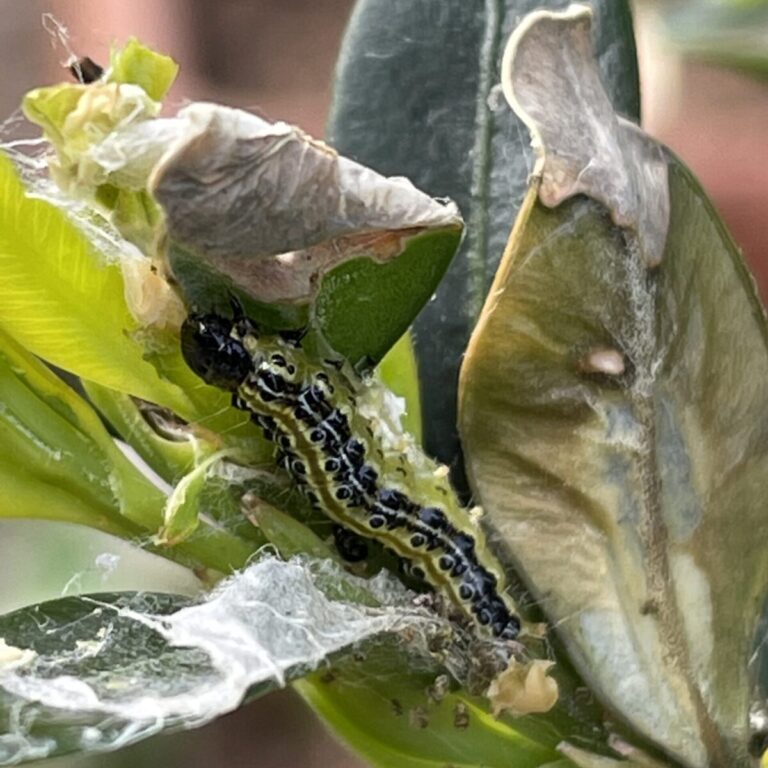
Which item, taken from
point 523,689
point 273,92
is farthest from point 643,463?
point 273,92


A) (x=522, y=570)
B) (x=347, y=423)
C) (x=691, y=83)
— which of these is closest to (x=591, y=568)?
(x=522, y=570)

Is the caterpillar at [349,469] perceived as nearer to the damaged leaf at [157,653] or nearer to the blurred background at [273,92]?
the damaged leaf at [157,653]

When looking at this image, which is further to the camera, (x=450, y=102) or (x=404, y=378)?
(x=450, y=102)

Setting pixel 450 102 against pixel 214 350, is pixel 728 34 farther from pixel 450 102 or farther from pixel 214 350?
pixel 214 350

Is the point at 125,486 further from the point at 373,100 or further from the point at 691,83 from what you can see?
the point at 691,83

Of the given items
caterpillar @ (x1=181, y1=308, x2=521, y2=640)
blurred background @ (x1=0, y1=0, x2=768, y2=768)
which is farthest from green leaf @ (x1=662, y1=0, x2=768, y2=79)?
caterpillar @ (x1=181, y1=308, x2=521, y2=640)

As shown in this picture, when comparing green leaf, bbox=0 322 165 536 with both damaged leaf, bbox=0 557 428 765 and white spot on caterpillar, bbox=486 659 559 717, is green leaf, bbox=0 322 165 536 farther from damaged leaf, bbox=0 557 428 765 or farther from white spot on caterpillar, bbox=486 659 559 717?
white spot on caterpillar, bbox=486 659 559 717
